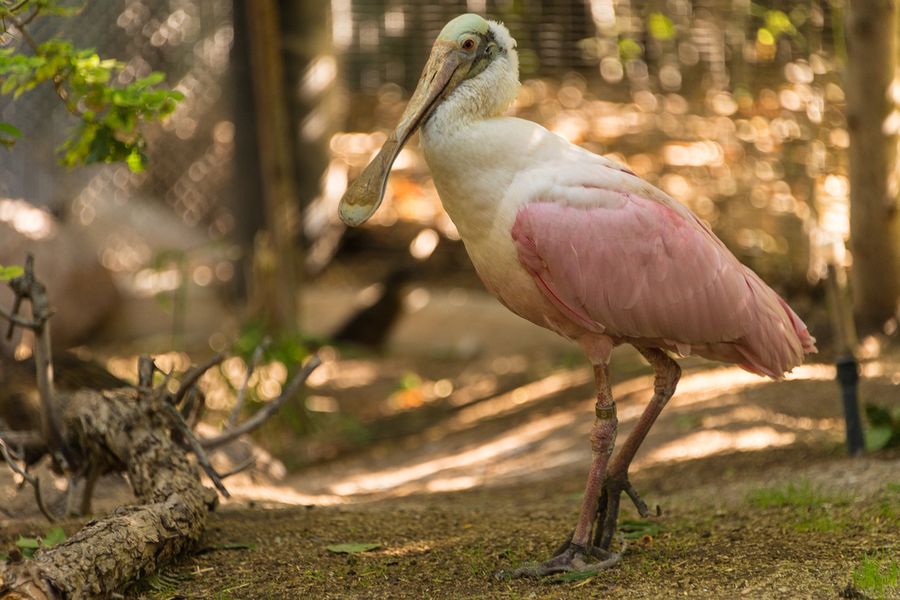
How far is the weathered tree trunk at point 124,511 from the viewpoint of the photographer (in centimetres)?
337

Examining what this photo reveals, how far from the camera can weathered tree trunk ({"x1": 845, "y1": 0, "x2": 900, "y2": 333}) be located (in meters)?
6.79

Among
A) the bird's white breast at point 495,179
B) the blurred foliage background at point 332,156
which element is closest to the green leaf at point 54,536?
the bird's white breast at point 495,179

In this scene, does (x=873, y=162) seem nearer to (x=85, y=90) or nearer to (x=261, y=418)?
(x=261, y=418)

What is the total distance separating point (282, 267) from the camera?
27.2ft


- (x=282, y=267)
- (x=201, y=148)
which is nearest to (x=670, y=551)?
(x=282, y=267)

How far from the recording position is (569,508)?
516 cm

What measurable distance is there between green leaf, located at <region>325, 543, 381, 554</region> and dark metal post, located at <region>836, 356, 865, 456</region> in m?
2.28

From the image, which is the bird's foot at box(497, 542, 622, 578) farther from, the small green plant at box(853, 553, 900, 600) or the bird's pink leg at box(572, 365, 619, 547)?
the small green plant at box(853, 553, 900, 600)

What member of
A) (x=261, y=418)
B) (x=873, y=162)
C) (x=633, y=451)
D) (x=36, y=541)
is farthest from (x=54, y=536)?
(x=873, y=162)

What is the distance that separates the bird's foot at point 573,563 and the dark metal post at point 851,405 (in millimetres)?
1748

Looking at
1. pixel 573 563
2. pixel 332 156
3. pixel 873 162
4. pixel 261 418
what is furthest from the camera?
pixel 332 156

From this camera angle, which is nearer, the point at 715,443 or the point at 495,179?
the point at 495,179

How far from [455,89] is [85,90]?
1282mm

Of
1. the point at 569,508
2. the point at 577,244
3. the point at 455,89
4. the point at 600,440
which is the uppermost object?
the point at 455,89
